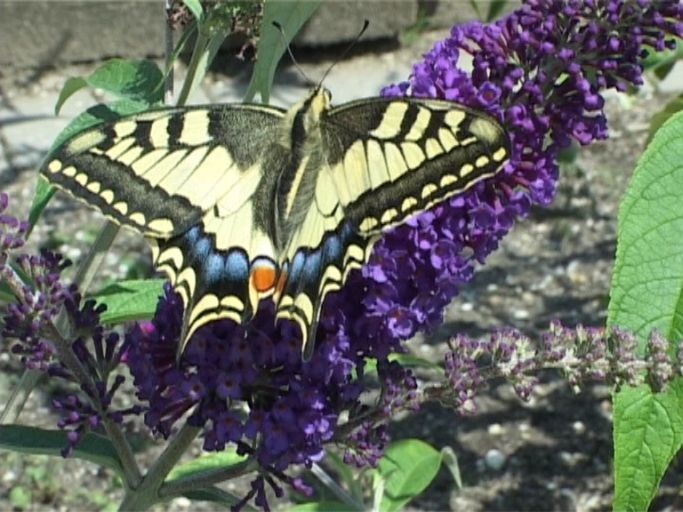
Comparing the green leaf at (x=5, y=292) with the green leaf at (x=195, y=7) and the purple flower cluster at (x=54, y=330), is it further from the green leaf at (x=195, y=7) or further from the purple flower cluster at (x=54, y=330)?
the green leaf at (x=195, y=7)

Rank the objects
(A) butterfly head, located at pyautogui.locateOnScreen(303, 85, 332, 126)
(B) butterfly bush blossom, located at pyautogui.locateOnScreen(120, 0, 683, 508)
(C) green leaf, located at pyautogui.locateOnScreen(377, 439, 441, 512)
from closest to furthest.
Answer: (B) butterfly bush blossom, located at pyautogui.locateOnScreen(120, 0, 683, 508) < (A) butterfly head, located at pyautogui.locateOnScreen(303, 85, 332, 126) < (C) green leaf, located at pyautogui.locateOnScreen(377, 439, 441, 512)

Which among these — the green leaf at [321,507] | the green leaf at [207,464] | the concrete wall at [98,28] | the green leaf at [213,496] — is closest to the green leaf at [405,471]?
the green leaf at [321,507]

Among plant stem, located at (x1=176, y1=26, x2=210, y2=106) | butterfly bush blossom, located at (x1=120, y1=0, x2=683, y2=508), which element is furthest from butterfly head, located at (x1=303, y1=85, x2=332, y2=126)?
plant stem, located at (x1=176, y1=26, x2=210, y2=106)

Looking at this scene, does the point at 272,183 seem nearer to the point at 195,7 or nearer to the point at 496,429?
the point at 195,7

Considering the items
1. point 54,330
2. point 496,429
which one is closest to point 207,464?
point 54,330

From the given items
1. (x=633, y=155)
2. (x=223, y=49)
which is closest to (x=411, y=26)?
(x=223, y=49)

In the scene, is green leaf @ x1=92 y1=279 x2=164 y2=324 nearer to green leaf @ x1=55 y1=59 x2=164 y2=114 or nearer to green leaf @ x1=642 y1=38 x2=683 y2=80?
green leaf @ x1=55 y1=59 x2=164 y2=114

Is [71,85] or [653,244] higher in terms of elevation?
[71,85]
